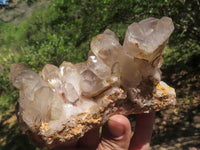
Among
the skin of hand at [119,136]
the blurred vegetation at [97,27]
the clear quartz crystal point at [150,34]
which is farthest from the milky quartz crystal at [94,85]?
the blurred vegetation at [97,27]

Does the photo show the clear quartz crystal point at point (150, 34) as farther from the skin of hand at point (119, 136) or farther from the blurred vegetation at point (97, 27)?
the blurred vegetation at point (97, 27)

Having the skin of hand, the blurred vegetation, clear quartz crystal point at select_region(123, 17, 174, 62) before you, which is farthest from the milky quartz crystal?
the blurred vegetation

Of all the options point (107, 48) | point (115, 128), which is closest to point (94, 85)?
point (107, 48)

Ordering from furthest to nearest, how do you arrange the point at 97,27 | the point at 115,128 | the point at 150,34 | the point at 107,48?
the point at 97,27 < the point at 115,128 < the point at 107,48 < the point at 150,34

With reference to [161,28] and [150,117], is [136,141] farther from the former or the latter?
[161,28]

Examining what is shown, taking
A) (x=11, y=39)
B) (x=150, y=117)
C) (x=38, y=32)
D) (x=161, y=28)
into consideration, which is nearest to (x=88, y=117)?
(x=161, y=28)

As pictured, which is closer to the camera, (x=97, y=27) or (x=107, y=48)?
(x=107, y=48)

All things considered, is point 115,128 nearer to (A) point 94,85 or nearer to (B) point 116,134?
(B) point 116,134
